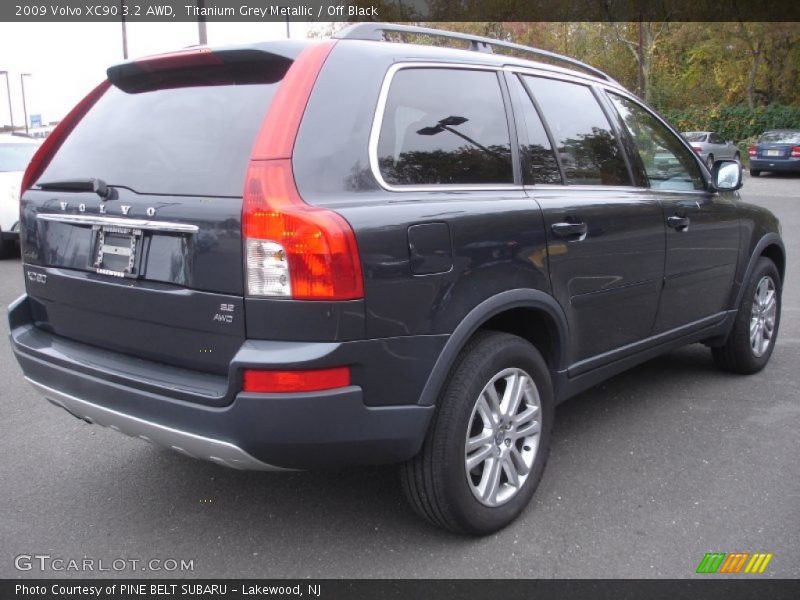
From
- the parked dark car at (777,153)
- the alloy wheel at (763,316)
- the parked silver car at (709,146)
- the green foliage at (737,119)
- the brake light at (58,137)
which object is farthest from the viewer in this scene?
the green foliage at (737,119)

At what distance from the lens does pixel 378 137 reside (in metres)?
2.62

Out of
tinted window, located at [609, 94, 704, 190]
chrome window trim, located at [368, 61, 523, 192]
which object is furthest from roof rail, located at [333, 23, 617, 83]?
tinted window, located at [609, 94, 704, 190]

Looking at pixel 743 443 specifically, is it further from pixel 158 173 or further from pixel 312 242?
pixel 158 173

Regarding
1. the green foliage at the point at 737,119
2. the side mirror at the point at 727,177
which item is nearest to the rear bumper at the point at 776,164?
the green foliage at the point at 737,119

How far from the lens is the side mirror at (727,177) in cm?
450

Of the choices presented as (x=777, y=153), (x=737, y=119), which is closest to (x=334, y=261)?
(x=777, y=153)

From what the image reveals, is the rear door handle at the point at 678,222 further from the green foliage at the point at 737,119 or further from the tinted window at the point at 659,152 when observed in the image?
the green foliage at the point at 737,119

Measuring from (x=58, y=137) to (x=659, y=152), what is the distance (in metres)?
3.09

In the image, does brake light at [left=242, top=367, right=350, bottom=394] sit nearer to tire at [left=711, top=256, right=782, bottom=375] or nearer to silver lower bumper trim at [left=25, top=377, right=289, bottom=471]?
silver lower bumper trim at [left=25, top=377, right=289, bottom=471]

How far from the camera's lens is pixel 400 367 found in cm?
254

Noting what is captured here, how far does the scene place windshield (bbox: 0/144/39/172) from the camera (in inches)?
416

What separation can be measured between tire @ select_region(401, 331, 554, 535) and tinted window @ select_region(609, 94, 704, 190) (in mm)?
1580

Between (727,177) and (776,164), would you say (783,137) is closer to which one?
(776,164)
